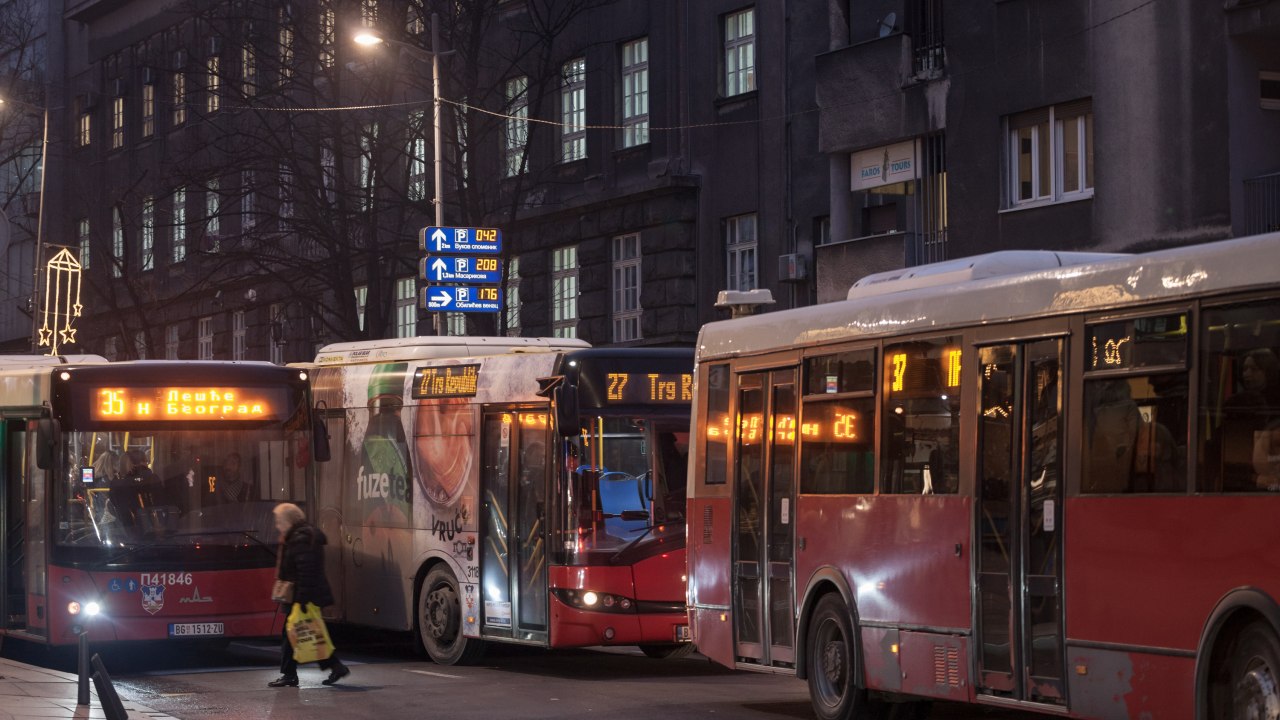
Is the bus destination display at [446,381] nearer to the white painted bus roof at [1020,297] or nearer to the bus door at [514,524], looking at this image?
the bus door at [514,524]

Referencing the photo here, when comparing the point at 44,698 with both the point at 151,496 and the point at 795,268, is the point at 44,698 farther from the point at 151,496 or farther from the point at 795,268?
the point at 795,268

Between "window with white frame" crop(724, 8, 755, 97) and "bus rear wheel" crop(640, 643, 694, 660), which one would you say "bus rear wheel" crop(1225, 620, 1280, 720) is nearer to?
"bus rear wheel" crop(640, 643, 694, 660)

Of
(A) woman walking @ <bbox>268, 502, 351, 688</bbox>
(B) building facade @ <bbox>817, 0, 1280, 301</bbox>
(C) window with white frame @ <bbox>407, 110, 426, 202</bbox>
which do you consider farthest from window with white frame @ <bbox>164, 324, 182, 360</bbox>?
(A) woman walking @ <bbox>268, 502, 351, 688</bbox>

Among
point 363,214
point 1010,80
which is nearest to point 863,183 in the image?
point 1010,80

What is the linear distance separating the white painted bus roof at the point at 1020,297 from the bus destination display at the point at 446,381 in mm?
4338

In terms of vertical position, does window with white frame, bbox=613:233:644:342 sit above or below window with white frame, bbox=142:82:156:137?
below

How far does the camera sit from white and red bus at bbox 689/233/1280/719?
10016mm

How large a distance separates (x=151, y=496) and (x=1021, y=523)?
33.8 ft

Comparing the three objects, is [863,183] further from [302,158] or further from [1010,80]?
[302,158]

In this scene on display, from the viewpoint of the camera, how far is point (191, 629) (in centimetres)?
1927

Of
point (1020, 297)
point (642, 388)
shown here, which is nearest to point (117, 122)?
point (642, 388)

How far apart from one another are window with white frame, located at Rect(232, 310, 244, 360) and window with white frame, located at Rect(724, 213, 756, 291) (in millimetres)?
22271

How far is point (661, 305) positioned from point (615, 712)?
21203 millimetres

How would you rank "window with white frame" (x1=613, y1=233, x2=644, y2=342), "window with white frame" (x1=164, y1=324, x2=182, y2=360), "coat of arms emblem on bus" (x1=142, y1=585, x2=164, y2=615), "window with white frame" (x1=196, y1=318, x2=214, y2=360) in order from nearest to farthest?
"coat of arms emblem on bus" (x1=142, y1=585, x2=164, y2=615) < "window with white frame" (x1=613, y1=233, x2=644, y2=342) < "window with white frame" (x1=196, y1=318, x2=214, y2=360) < "window with white frame" (x1=164, y1=324, x2=182, y2=360)
